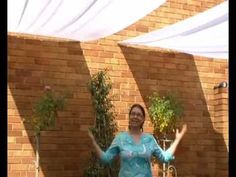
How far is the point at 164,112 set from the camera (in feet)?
21.9

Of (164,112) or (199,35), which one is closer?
(199,35)

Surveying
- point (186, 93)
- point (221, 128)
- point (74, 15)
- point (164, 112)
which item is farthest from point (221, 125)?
point (74, 15)

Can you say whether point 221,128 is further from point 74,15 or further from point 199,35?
point 74,15

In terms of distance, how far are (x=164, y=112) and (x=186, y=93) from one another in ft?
3.08

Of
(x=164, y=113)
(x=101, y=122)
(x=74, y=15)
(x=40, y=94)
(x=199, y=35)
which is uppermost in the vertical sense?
(x=74, y=15)

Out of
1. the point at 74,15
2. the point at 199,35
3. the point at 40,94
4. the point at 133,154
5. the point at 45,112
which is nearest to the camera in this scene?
the point at 133,154

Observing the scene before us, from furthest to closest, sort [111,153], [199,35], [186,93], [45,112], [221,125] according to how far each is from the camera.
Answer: [221,125]
[186,93]
[45,112]
[199,35]
[111,153]

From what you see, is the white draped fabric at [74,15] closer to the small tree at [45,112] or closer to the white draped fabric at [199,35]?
the white draped fabric at [199,35]

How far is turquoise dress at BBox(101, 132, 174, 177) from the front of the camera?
395 centimetres

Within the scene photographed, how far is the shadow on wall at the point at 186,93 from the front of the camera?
7059 millimetres

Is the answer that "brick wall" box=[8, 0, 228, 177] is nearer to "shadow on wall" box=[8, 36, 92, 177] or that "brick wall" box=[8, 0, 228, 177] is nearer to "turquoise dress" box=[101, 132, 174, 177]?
"shadow on wall" box=[8, 36, 92, 177]

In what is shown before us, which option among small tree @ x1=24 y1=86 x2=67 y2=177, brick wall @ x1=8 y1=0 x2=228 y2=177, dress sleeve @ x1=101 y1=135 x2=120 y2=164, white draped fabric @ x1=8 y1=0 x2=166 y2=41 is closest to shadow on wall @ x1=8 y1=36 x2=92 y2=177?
brick wall @ x1=8 y1=0 x2=228 y2=177

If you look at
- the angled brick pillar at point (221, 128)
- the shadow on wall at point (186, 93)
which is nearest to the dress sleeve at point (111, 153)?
the shadow on wall at point (186, 93)

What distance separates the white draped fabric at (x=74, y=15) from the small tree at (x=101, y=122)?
2.69 feet
